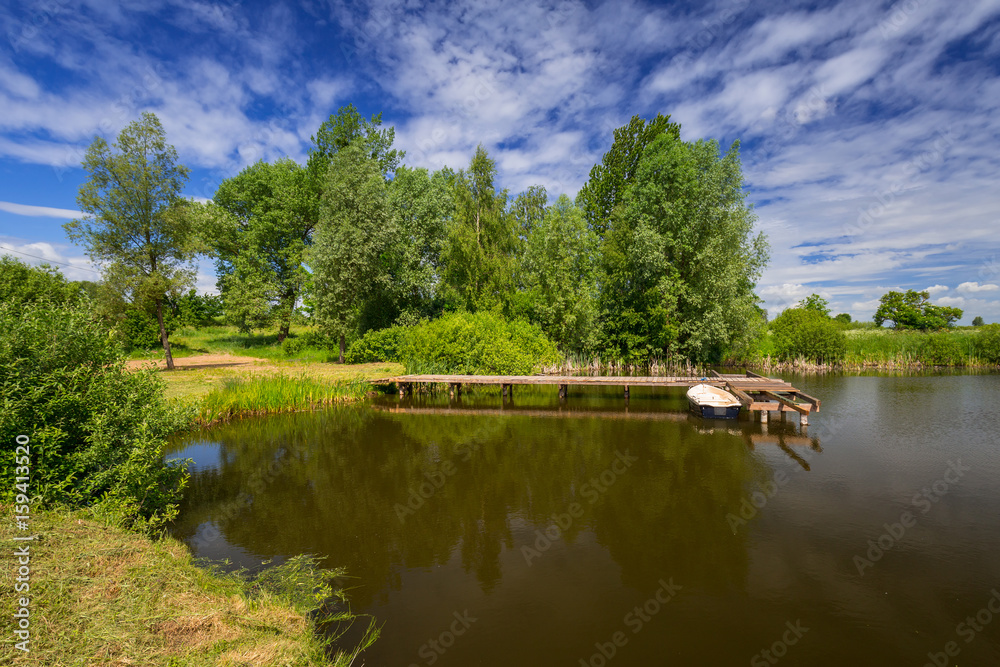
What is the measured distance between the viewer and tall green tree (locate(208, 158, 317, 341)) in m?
37.7

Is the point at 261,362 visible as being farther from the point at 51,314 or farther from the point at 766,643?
the point at 766,643

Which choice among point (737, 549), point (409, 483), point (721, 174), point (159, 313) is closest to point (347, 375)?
point (159, 313)

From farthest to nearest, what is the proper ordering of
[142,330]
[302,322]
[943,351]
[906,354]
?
[302,322] < [142,330] < [906,354] < [943,351]

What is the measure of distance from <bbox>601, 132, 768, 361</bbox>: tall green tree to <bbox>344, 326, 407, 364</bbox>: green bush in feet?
52.0

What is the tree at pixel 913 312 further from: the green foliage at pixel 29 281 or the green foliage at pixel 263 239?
the green foliage at pixel 29 281

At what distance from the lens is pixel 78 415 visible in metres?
7.12

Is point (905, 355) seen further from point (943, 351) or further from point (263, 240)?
point (263, 240)

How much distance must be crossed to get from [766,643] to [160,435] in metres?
10.4

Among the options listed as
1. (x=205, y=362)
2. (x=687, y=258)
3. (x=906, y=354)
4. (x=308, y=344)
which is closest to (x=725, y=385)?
(x=687, y=258)

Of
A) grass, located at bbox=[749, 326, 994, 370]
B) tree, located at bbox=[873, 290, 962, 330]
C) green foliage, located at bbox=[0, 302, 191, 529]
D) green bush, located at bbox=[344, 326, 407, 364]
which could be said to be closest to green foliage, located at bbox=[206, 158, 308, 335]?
green bush, located at bbox=[344, 326, 407, 364]

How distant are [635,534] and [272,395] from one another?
1642 cm

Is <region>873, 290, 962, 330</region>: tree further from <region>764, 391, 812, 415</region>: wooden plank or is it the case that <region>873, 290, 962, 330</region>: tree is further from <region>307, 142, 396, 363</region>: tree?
<region>307, 142, 396, 363</region>: tree

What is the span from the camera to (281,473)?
38.0ft

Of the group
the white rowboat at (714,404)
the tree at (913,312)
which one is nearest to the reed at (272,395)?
the white rowboat at (714,404)
